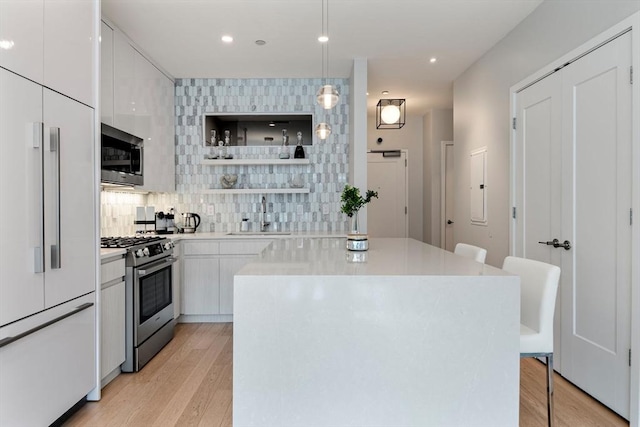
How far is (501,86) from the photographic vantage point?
3.54m

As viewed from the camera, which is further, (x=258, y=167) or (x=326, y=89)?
(x=258, y=167)

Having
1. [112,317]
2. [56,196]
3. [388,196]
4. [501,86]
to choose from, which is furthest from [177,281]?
[388,196]

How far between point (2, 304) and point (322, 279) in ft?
4.71

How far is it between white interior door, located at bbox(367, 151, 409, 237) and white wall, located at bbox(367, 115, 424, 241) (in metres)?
0.13

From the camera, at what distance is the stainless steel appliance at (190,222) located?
14.6 feet

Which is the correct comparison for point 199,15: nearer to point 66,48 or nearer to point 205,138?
point 66,48

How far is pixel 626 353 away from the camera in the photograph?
2121mm

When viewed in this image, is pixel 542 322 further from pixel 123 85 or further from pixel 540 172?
pixel 123 85

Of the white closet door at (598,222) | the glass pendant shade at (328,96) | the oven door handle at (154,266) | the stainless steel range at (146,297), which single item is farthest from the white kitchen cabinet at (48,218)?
the white closet door at (598,222)

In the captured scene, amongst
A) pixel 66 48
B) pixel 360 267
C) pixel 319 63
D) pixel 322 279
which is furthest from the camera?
pixel 319 63

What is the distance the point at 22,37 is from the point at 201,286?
279cm

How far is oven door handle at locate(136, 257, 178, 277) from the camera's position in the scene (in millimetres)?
2888

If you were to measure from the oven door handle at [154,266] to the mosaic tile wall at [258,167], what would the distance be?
123 centimetres

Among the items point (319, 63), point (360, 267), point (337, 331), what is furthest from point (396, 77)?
point (337, 331)
